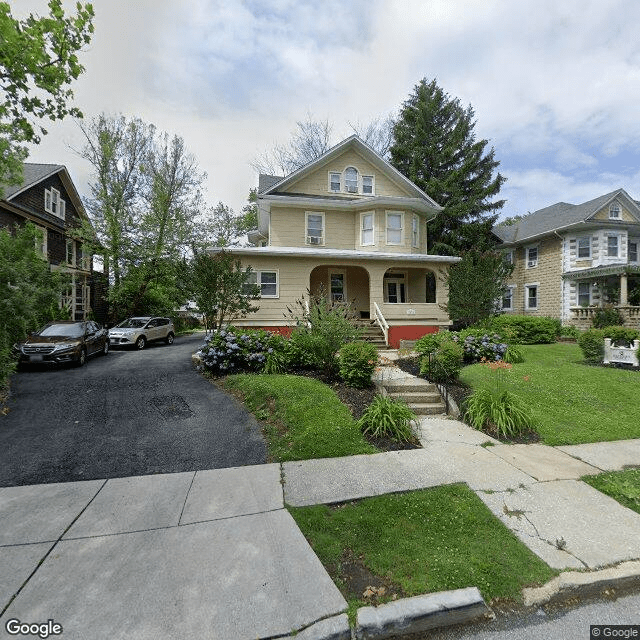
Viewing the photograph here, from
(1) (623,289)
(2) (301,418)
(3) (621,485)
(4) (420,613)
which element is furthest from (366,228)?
(4) (420,613)

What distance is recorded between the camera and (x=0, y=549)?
2.97 m

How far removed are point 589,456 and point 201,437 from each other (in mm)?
5771

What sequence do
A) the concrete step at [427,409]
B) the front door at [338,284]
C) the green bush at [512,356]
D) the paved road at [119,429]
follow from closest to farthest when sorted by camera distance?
the paved road at [119,429]
the concrete step at [427,409]
the green bush at [512,356]
the front door at [338,284]

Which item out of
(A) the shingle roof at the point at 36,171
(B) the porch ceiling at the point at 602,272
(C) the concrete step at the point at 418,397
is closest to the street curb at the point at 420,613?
(C) the concrete step at the point at 418,397

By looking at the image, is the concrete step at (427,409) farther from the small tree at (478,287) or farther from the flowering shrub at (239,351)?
the small tree at (478,287)

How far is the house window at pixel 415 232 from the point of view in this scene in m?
18.8

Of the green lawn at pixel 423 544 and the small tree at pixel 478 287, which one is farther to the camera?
the small tree at pixel 478 287

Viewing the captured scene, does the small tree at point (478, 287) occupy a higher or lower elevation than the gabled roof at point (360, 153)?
lower

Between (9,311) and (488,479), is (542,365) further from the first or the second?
(9,311)

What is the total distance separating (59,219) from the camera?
75.5 feet

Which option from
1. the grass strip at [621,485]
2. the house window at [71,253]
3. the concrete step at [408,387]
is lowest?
the grass strip at [621,485]

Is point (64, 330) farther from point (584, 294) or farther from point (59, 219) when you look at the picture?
point (584, 294)

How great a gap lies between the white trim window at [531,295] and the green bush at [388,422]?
24.8m

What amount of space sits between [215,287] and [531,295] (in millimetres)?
24574
